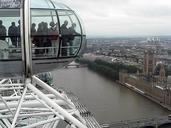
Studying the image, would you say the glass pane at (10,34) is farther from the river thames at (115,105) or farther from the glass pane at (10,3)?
the river thames at (115,105)

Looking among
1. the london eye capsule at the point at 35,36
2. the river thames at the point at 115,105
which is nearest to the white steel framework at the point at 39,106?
the london eye capsule at the point at 35,36

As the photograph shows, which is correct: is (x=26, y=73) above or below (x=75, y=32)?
below

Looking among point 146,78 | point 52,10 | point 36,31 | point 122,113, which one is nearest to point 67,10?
point 52,10

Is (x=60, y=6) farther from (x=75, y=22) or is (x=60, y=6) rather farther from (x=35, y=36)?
(x=35, y=36)

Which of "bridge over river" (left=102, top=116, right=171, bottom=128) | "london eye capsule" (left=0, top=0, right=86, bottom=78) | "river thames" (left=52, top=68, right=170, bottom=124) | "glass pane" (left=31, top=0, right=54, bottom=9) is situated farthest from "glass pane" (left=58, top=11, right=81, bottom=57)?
"river thames" (left=52, top=68, right=170, bottom=124)

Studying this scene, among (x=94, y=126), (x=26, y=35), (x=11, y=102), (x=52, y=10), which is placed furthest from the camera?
(x=94, y=126)

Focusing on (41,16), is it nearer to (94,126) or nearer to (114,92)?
(94,126)

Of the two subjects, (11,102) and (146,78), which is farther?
(146,78)
